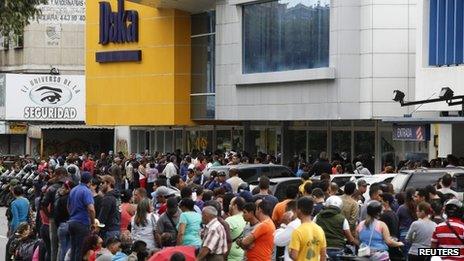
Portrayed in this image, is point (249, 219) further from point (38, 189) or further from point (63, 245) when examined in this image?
point (38, 189)

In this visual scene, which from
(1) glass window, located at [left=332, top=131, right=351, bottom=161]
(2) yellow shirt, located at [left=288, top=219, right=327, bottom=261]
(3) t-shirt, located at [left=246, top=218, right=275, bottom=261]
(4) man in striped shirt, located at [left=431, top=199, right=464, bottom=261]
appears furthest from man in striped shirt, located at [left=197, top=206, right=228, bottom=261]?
(1) glass window, located at [left=332, top=131, right=351, bottom=161]

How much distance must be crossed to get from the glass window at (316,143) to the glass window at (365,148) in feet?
6.84

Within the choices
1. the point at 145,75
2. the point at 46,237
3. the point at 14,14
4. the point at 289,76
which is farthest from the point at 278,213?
the point at 145,75

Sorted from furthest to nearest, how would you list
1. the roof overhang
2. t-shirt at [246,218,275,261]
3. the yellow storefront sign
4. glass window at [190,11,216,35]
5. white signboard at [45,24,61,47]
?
white signboard at [45,24,61,47], the yellow storefront sign, glass window at [190,11,216,35], the roof overhang, t-shirt at [246,218,275,261]

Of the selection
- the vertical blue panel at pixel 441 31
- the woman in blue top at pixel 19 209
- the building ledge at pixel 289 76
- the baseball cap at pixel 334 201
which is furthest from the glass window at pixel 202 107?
the baseball cap at pixel 334 201

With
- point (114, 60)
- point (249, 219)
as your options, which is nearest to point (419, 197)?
point (249, 219)

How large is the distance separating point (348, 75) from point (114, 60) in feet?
53.3

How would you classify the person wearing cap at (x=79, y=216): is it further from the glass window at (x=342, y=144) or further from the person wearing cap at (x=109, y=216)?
the glass window at (x=342, y=144)

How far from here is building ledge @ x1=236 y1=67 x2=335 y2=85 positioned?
36844 mm

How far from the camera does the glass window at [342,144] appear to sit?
3981cm

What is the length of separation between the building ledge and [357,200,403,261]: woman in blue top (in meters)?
21.0

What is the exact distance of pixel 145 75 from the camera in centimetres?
4825

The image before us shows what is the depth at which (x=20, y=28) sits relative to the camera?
82.7 ft

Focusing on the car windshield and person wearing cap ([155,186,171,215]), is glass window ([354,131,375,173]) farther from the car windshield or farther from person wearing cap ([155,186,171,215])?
person wearing cap ([155,186,171,215])
